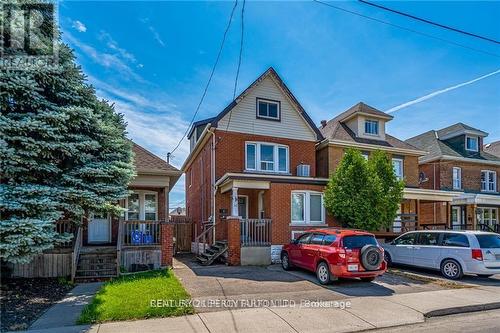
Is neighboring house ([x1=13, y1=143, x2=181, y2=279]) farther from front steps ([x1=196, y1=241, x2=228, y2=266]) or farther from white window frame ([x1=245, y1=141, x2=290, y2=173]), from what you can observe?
white window frame ([x1=245, y1=141, x2=290, y2=173])

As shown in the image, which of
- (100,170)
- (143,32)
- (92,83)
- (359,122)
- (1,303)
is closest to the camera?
(1,303)

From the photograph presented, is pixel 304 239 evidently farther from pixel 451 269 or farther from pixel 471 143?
pixel 471 143

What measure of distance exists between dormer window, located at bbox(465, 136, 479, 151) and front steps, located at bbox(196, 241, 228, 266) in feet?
73.5

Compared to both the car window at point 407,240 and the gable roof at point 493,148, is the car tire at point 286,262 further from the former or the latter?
the gable roof at point 493,148

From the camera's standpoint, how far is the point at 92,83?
1104cm

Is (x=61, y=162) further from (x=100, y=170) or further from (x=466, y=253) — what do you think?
(x=466, y=253)

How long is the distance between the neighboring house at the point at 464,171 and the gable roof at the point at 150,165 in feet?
63.6

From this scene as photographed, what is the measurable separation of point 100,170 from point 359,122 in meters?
16.7

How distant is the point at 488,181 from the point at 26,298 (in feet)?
100

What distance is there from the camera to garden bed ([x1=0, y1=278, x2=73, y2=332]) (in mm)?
7105

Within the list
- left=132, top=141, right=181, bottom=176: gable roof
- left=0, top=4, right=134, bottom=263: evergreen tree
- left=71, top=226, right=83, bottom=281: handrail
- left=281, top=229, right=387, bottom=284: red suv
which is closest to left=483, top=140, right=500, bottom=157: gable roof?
left=281, top=229, right=387, bottom=284: red suv

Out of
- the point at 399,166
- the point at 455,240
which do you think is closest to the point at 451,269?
the point at 455,240

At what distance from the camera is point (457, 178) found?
25.3 m

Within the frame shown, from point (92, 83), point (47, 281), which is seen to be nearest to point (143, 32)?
point (92, 83)
